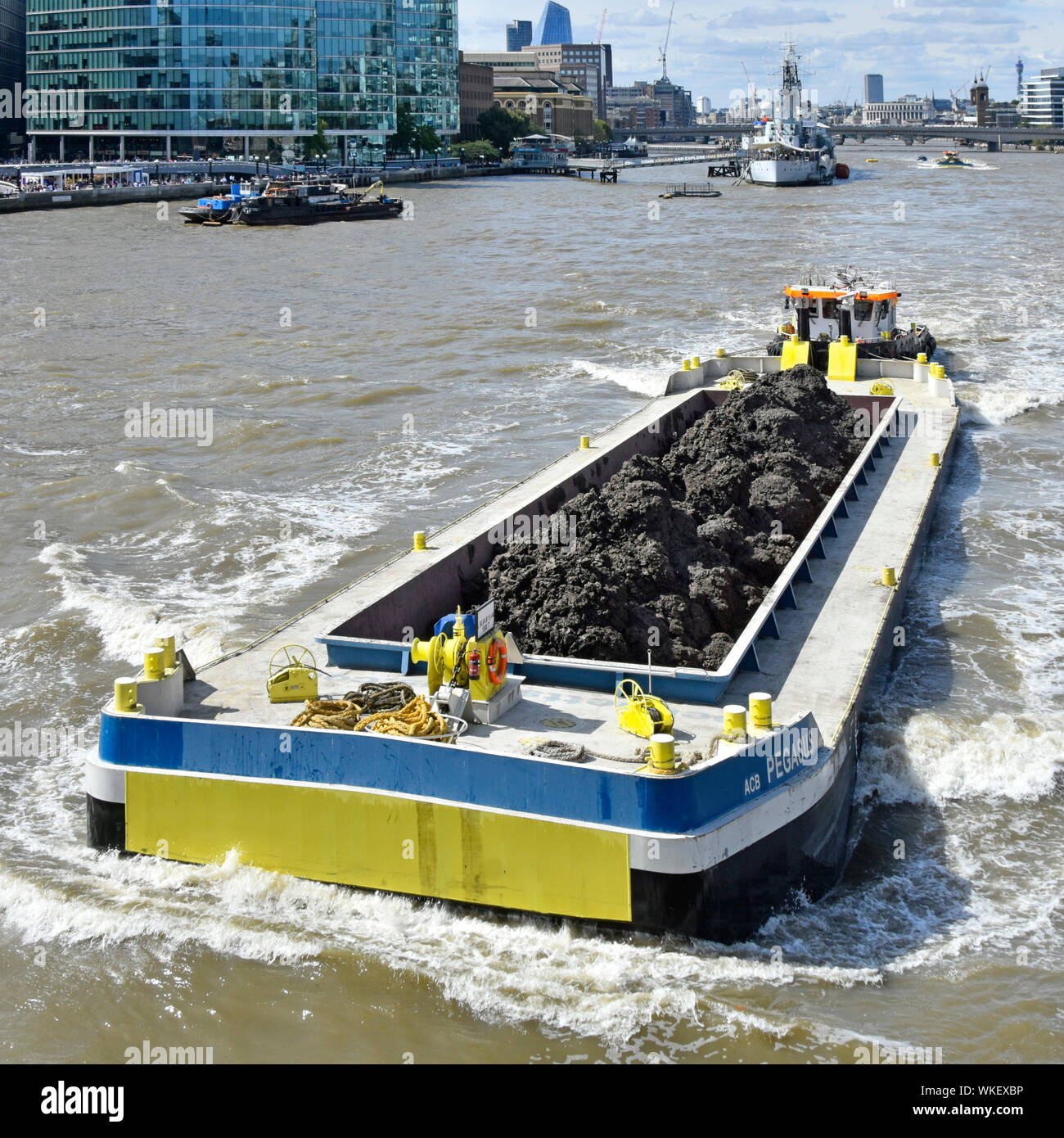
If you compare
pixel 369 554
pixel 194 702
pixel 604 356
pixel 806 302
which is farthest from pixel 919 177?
pixel 194 702

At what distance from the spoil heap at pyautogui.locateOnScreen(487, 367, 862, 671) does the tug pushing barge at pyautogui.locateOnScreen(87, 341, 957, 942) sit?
420 mm

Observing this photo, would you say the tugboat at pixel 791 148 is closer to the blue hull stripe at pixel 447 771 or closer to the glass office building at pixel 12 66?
the glass office building at pixel 12 66

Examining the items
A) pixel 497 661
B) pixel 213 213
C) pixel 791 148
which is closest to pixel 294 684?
pixel 497 661

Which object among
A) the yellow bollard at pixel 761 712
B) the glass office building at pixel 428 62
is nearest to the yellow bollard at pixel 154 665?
the yellow bollard at pixel 761 712

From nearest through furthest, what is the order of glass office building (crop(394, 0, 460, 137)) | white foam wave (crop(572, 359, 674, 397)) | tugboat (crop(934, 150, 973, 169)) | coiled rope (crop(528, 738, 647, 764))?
coiled rope (crop(528, 738, 647, 764))
white foam wave (crop(572, 359, 674, 397))
tugboat (crop(934, 150, 973, 169))
glass office building (crop(394, 0, 460, 137))

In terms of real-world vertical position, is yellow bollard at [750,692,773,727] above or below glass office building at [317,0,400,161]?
below

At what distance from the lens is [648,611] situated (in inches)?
465

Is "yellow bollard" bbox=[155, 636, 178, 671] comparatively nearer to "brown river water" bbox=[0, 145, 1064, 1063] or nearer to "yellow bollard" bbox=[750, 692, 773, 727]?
"brown river water" bbox=[0, 145, 1064, 1063]

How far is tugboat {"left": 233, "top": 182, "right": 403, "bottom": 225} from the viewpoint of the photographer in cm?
8344

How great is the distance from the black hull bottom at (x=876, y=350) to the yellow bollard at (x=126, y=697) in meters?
17.3

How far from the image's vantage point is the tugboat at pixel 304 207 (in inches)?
3285

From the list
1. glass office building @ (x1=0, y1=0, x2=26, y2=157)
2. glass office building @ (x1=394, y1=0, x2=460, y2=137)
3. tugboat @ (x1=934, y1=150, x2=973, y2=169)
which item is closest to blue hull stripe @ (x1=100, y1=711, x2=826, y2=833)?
glass office building @ (x1=0, y1=0, x2=26, y2=157)

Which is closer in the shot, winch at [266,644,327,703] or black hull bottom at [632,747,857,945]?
black hull bottom at [632,747,857,945]
